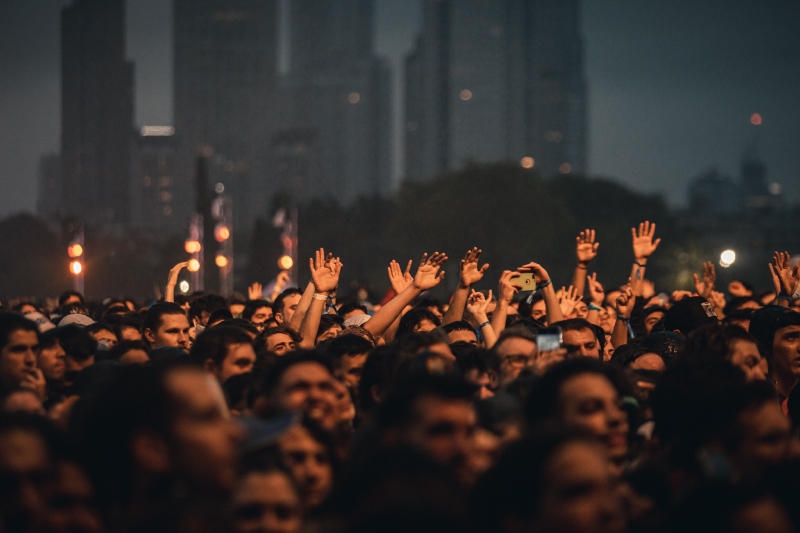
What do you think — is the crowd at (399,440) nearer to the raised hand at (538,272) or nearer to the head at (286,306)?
the raised hand at (538,272)

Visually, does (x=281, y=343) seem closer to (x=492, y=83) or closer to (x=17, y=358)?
(x=17, y=358)

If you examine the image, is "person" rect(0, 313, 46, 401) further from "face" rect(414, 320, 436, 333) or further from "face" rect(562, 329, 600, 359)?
"face" rect(562, 329, 600, 359)

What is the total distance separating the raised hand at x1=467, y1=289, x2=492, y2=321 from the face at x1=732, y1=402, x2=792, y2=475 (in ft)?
15.5

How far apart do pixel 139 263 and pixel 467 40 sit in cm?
8334

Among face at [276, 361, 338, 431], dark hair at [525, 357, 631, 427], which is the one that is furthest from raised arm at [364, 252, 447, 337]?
dark hair at [525, 357, 631, 427]

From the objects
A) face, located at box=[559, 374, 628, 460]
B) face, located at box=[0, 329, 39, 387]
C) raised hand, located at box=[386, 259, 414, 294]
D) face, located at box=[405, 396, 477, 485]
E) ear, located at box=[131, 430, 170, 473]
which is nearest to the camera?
ear, located at box=[131, 430, 170, 473]

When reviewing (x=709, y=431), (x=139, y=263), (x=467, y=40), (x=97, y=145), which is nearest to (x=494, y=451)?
(x=709, y=431)

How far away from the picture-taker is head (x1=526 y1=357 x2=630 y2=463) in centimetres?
512

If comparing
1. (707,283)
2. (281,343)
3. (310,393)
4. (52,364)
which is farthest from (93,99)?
(310,393)

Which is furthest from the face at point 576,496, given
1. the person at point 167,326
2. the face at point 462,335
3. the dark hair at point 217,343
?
the person at point 167,326

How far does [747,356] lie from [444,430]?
2.98m

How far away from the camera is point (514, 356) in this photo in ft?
21.7

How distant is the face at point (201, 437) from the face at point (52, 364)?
12.7ft

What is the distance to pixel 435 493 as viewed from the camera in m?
3.52
